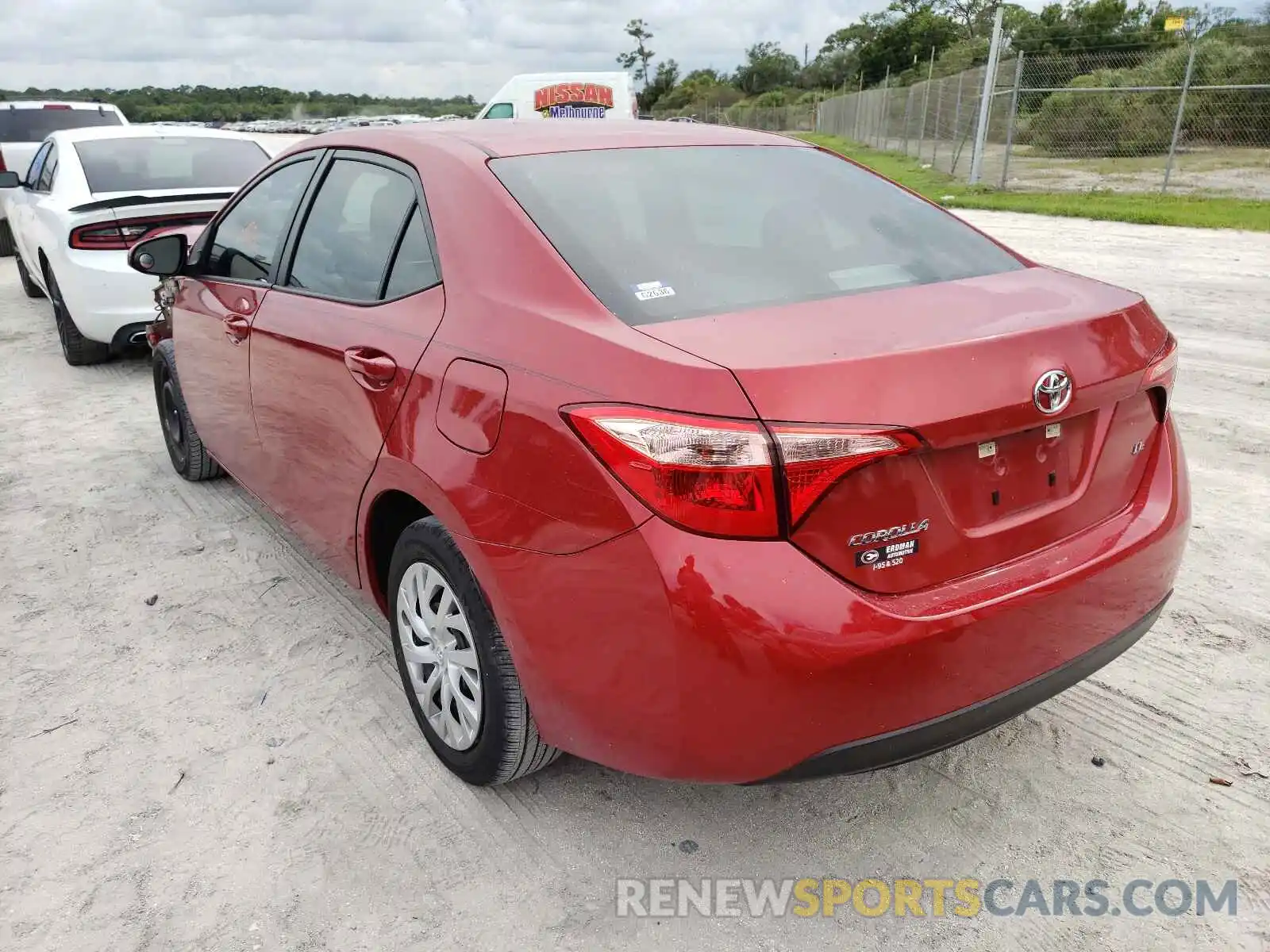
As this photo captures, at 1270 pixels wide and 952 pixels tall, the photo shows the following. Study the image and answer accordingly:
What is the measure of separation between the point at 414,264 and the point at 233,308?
1323mm

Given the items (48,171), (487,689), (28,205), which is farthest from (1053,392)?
(28,205)

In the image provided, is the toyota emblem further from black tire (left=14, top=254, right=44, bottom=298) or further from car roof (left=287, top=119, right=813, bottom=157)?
black tire (left=14, top=254, right=44, bottom=298)

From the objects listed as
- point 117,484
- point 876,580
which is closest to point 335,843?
point 876,580

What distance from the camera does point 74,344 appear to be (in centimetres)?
724

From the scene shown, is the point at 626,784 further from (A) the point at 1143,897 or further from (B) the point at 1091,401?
(B) the point at 1091,401

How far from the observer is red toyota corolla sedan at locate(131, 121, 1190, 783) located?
1.86 metres

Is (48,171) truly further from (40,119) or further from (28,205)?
(40,119)

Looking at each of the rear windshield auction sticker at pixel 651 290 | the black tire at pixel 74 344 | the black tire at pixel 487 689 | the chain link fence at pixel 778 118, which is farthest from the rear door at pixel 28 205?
the chain link fence at pixel 778 118

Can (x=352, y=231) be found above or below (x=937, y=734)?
above

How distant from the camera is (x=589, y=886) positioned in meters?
2.34

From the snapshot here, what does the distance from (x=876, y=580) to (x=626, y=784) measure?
3.66 feet

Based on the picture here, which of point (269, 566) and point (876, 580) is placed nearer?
point (876, 580)

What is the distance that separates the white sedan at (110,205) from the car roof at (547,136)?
13.0 feet

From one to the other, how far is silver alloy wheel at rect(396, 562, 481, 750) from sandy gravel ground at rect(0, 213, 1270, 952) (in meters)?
0.20
